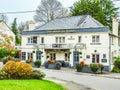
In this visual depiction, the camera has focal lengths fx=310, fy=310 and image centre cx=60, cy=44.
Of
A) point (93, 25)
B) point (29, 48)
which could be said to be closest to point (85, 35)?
point (93, 25)

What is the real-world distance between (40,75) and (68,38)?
76.4 feet

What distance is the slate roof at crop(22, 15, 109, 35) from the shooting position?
46.5m

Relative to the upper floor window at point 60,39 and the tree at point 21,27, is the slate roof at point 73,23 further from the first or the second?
the tree at point 21,27

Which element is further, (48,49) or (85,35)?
(48,49)

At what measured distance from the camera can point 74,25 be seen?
163 feet

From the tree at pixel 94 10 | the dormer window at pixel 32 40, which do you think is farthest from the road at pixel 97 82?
the tree at pixel 94 10

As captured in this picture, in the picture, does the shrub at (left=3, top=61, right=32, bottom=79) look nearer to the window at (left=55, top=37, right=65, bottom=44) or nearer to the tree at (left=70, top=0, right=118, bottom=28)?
the window at (left=55, top=37, right=65, bottom=44)

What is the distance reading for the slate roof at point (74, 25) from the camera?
46.5 meters

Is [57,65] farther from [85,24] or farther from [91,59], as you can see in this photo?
[85,24]

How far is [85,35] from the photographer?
46.8m

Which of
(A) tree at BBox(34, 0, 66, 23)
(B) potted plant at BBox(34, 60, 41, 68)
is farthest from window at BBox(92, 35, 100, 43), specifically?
(A) tree at BBox(34, 0, 66, 23)

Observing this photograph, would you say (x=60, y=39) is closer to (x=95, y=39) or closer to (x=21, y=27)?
(x=95, y=39)

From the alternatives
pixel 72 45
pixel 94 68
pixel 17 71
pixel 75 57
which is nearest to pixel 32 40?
pixel 72 45

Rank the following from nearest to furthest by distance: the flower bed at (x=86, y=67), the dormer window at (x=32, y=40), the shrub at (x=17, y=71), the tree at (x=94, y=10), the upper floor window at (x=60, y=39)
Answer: the shrub at (x=17, y=71), the flower bed at (x=86, y=67), the upper floor window at (x=60, y=39), the dormer window at (x=32, y=40), the tree at (x=94, y=10)
